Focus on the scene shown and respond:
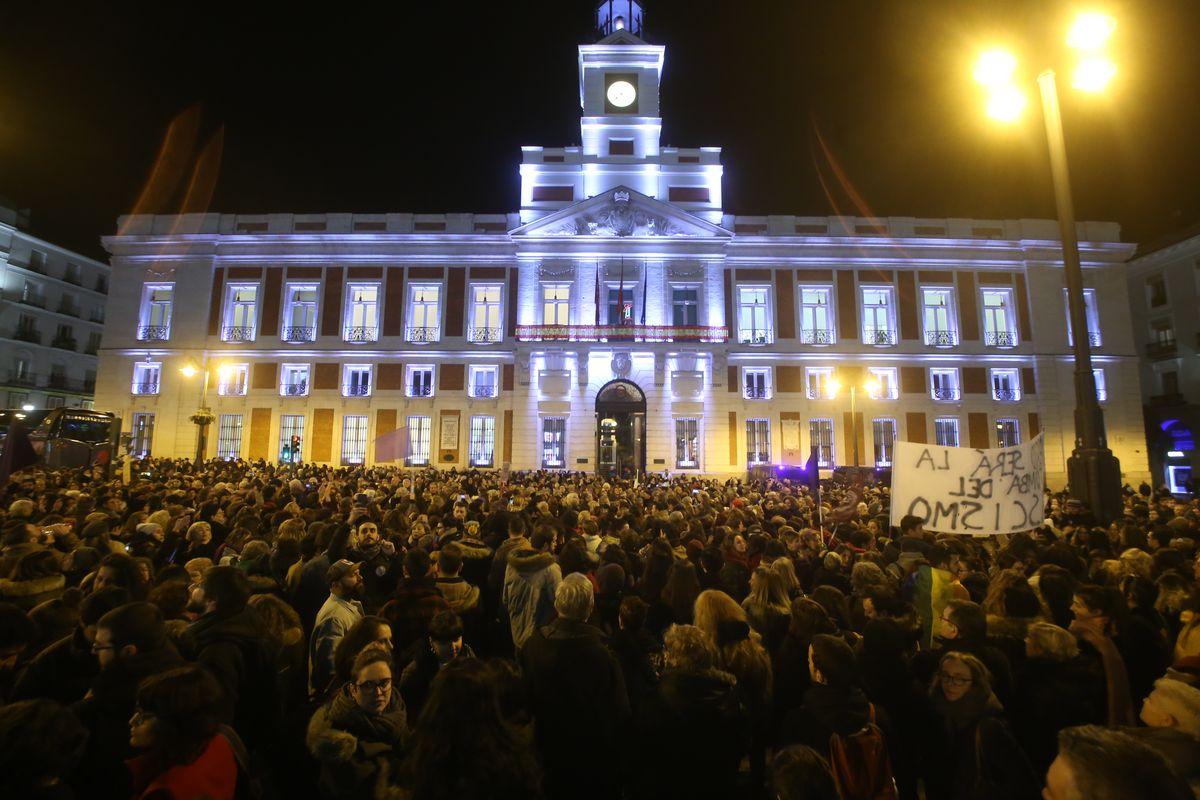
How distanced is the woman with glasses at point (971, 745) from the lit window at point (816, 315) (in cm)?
3250

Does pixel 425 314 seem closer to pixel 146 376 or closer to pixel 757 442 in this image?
pixel 146 376

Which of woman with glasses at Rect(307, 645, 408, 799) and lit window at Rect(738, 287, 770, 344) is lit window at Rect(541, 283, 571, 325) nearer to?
lit window at Rect(738, 287, 770, 344)

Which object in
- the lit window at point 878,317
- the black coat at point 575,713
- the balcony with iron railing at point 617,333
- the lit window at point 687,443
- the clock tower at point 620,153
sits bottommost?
the black coat at point 575,713

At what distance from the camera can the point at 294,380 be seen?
34.0m

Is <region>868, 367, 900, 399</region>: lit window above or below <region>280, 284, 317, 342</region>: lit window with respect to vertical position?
below

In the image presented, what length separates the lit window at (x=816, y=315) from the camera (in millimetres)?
34281

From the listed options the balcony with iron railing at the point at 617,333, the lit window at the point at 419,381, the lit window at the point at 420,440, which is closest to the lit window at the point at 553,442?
the balcony with iron railing at the point at 617,333

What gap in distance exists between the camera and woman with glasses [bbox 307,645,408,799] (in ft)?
8.90

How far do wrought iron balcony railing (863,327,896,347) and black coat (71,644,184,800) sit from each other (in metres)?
35.8

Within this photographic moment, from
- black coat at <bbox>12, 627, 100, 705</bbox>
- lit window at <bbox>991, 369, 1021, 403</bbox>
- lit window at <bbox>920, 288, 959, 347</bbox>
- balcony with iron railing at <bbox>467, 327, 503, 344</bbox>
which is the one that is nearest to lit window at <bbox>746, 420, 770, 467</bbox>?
lit window at <bbox>920, 288, 959, 347</bbox>

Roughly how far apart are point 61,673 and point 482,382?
3092 cm

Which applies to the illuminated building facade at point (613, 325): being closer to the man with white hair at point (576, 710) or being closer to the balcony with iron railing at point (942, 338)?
the balcony with iron railing at point (942, 338)

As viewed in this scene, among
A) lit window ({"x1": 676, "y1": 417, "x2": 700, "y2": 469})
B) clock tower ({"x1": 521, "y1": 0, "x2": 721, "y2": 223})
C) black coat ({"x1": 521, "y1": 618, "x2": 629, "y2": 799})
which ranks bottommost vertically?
black coat ({"x1": 521, "y1": 618, "x2": 629, "y2": 799})

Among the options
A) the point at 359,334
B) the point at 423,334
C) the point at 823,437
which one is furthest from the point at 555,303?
the point at 823,437
